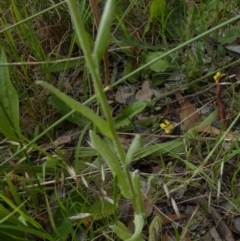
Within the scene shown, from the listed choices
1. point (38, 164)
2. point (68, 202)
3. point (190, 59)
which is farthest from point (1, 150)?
point (190, 59)

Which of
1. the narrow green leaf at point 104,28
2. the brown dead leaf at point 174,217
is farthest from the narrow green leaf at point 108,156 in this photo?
the brown dead leaf at point 174,217

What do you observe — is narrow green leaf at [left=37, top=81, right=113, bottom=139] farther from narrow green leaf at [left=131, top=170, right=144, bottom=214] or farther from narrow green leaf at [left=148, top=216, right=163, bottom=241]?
narrow green leaf at [left=148, top=216, right=163, bottom=241]

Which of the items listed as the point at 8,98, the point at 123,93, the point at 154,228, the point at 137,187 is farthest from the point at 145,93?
the point at 137,187

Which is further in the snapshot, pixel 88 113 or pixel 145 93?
pixel 145 93

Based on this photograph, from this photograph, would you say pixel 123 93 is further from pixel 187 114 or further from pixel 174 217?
pixel 174 217

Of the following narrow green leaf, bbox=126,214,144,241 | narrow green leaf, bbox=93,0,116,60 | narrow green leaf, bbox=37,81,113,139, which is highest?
narrow green leaf, bbox=93,0,116,60

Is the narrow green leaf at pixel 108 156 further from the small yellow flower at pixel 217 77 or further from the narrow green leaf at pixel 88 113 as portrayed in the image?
the small yellow flower at pixel 217 77

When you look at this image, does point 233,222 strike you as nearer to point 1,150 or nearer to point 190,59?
point 190,59

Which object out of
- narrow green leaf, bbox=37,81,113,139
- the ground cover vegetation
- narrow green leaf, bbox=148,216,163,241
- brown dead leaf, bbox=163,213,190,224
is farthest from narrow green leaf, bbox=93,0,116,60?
brown dead leaf, bbox=163,213,190,224
